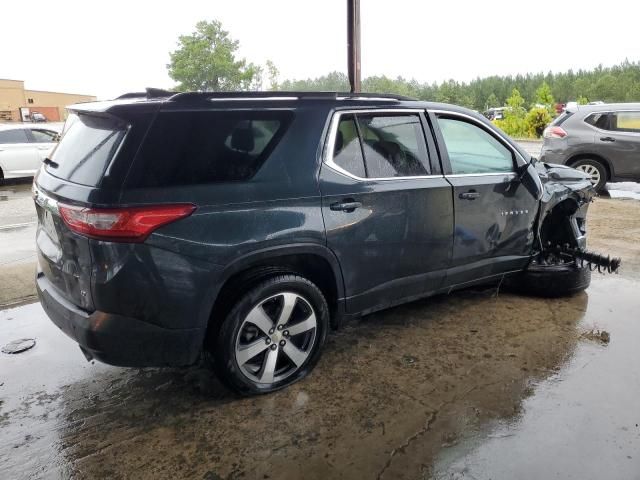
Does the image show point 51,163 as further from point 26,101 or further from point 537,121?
point 26,101

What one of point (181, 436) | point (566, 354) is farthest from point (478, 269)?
point (181, 436)

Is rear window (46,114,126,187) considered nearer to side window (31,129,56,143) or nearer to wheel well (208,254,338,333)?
wheel well (208,254,338,333)

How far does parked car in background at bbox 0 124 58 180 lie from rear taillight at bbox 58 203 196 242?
11.0 metres

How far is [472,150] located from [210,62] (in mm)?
41782

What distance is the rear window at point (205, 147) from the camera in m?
2.49

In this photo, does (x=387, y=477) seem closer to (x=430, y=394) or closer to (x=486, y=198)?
(x=430, y=394)

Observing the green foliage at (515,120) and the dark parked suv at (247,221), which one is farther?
the green foliage at (515,120)

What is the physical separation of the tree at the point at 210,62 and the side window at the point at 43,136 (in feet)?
75.8

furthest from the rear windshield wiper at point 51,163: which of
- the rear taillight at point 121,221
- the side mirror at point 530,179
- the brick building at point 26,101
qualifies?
the brick building at point 26,101

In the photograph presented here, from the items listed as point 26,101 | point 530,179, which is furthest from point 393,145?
point 26,101

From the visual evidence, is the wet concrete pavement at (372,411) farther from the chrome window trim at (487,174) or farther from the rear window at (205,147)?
the rear window at (205,147)

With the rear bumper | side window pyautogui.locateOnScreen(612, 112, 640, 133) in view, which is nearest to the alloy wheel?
the rear bumper

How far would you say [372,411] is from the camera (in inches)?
111

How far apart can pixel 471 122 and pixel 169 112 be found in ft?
7.71
